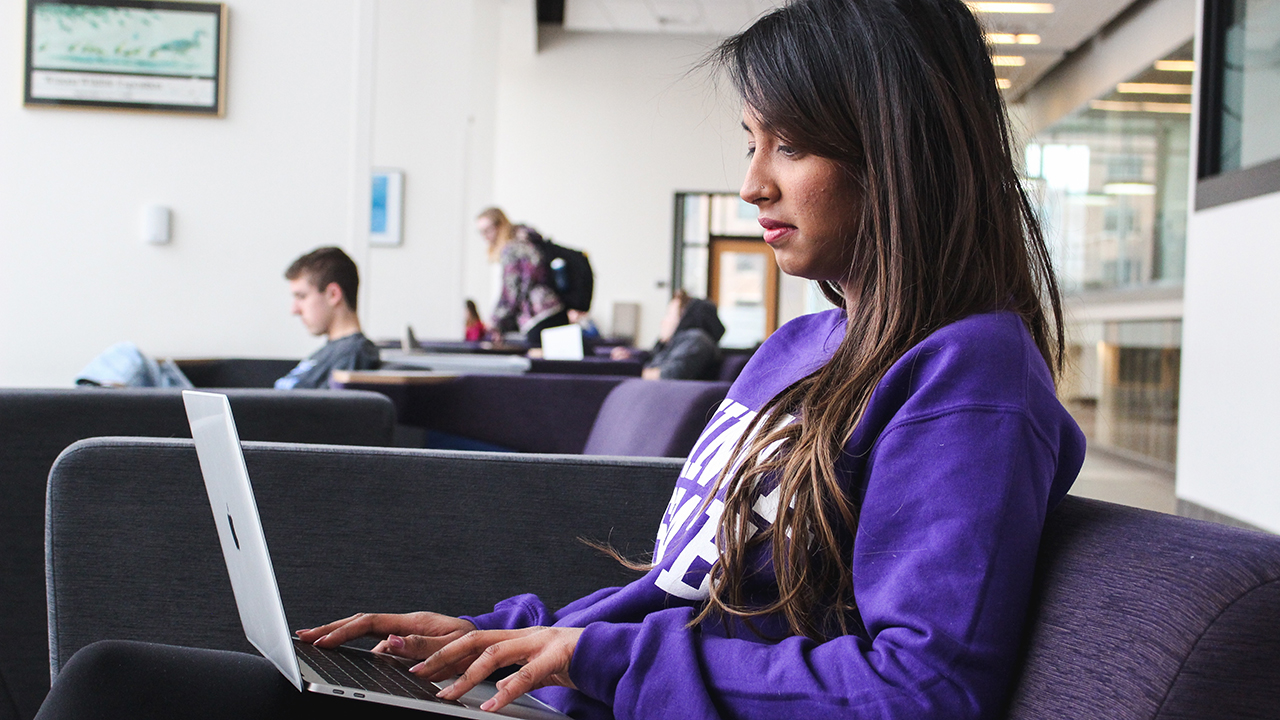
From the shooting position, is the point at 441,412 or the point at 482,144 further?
the point at 482,144

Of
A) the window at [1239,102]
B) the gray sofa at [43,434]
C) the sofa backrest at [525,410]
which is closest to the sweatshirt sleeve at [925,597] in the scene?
the gray sofa at [43,434]

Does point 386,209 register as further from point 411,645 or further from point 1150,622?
point 1150,622

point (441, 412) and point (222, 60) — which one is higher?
point (222, 60)

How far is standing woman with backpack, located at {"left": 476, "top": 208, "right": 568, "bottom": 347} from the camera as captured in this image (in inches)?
232

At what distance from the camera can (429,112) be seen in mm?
5160

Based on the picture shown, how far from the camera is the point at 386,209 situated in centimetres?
526

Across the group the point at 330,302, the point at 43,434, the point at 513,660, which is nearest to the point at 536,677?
the point at 513,660

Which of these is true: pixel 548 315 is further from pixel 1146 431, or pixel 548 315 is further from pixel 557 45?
pixel 557 45

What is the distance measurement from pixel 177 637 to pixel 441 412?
5.27 feet

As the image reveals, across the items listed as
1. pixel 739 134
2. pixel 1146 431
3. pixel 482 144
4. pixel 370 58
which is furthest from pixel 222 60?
pixel 1146 431

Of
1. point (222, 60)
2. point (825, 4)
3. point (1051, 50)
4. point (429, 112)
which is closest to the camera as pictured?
point (825, 4)

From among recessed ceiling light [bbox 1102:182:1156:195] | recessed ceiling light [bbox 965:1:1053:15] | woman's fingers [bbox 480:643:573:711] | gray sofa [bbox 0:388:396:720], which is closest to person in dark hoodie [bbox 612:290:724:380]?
gray sofa [bbox 0:388:396:720]

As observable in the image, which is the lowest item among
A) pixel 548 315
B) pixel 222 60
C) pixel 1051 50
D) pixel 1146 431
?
pixel 1146 431

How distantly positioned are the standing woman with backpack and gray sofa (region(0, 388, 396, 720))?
4.21 meters
